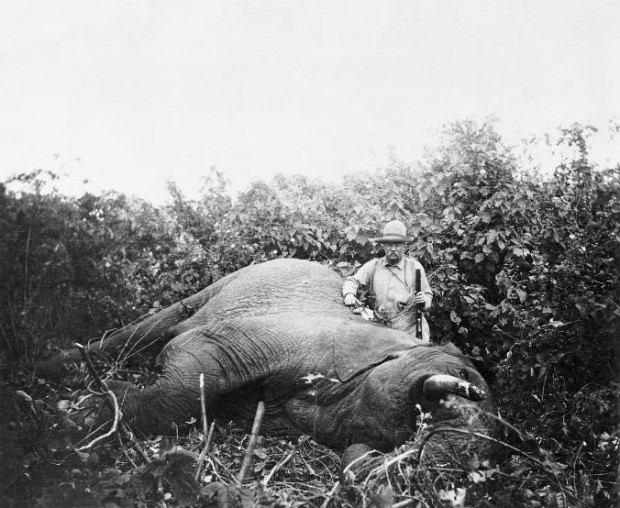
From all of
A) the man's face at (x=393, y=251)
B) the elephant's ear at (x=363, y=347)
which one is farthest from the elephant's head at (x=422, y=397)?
the man's face at (x=393, y=251)

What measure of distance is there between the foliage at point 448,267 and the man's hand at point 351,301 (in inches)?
60.1

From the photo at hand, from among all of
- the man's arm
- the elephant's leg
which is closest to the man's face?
the man's arm

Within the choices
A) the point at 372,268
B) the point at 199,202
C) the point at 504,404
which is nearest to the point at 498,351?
the point at 504,404

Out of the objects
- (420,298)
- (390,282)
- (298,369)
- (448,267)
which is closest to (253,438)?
(298,369)

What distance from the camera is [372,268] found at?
7336 millimetres

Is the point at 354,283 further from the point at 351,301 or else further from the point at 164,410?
the point at 164,410

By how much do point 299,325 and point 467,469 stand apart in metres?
2.37

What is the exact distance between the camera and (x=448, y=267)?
8422mm

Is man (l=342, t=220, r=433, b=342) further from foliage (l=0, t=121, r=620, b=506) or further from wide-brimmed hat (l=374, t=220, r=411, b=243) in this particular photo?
foliage (l=0, t=121, r=620, b=506)

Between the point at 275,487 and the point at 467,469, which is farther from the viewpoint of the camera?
the point at 275,487

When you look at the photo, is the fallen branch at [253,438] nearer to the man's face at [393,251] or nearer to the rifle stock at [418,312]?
the rifle stock at [418,312]

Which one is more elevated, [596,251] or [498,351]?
[596,251]

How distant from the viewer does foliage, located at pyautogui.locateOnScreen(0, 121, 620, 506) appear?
516cm

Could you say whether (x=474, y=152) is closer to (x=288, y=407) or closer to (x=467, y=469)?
(x=288, y=407)
